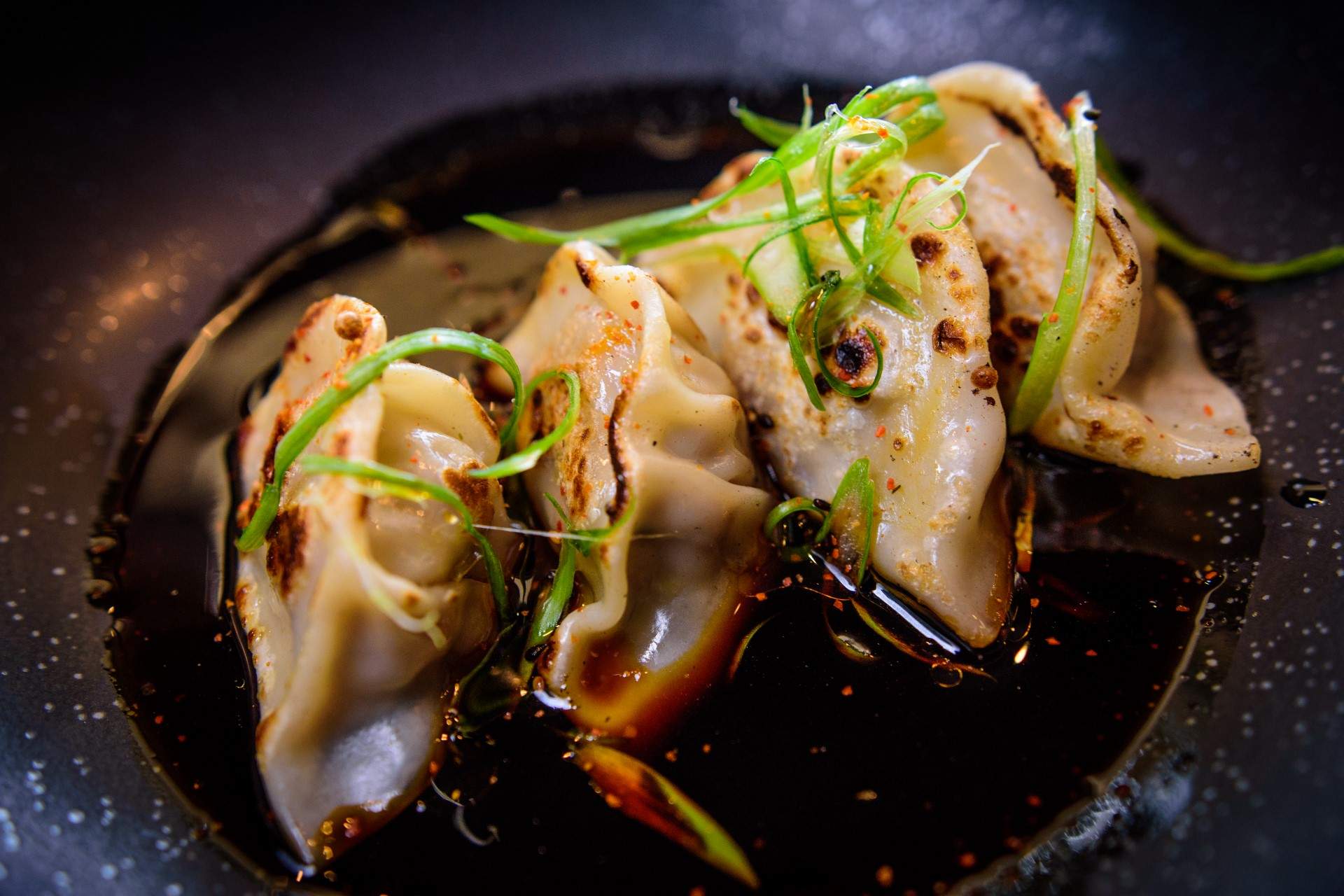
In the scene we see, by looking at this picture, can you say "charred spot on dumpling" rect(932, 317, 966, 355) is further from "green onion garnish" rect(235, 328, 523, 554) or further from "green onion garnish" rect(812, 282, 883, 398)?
"green onion garnish" rect(235, 328, 523, 554)

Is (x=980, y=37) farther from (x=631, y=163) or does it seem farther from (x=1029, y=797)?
(x=1029, y=797)

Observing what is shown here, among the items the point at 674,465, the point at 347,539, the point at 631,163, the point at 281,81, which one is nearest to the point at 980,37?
the point at 631,163

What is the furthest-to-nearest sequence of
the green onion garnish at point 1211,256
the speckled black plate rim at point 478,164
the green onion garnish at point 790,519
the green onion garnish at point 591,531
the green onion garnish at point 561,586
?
1. the speckled black plate rim at point 478,164
2. the green onion garnish at point 1211,256
3. the green onion garnish at point 790,519
4. the green onion garnish at point 561,586
5. the green onion garnish at point 591,531

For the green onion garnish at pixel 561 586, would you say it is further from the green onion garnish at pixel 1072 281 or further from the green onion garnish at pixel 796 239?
the green onion garnish at pixel 1072 281

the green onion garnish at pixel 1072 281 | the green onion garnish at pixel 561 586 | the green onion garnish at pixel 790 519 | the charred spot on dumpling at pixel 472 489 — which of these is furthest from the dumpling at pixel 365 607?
the green onion garnish at pixel 1072 281

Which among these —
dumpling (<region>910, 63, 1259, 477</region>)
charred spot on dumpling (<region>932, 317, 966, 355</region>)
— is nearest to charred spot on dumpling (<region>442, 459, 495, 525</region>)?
charred spot on dumpling (<region>932, 317, 966, 355</region>)

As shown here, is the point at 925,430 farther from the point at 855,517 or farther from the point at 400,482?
the point at 400,482
